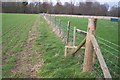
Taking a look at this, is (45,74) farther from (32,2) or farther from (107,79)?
(32,2)

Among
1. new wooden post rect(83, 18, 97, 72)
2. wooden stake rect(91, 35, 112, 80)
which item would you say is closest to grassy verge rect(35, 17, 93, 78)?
new wooden post rect(83, 18, 97, 72)

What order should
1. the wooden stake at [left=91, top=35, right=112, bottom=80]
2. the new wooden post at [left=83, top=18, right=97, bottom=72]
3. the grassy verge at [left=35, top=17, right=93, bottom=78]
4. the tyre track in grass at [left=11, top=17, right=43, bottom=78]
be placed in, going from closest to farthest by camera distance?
the wooden stake at [left=91, top=35, right=112, bottom=80] → the new wooden post at [left=83, top=18, right=97, bottom=72] → the grassy verge at [left=35, top=17, right=93, bottom=78] → the tyre track in grass at [left=11, top=17, right=43, bottom=78]

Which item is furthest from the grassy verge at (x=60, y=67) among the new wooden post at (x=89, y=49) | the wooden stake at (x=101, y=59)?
the wooden stake at (x=101, y=59)

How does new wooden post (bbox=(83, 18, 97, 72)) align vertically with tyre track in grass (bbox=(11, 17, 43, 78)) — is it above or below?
above

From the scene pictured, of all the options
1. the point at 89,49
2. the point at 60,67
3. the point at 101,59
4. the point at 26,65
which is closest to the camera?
the point at 101,59

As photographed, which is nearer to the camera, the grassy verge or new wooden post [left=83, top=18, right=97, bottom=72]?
new wooden post [left=83, top=18, right=97, bottom=72]

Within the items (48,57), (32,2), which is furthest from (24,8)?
(48,57)

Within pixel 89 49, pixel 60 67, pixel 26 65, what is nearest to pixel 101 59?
pixel 89 49

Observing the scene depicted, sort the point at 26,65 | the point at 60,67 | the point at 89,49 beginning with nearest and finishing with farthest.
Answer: the point at 89,49, the point at 60,67, the point at 26,65

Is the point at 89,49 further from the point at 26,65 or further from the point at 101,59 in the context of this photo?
the point at 26,65

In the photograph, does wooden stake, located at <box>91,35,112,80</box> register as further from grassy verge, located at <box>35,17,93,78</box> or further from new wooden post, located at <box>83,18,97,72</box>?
grassy verge, located at <box>35,17,93,78</box>

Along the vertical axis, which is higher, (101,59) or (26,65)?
(101,59)

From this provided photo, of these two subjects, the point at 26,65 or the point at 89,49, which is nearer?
the point at 89,49

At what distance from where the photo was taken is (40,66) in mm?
7762
